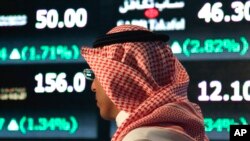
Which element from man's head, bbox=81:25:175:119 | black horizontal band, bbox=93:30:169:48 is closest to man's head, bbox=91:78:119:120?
man's head, bbox=81:25:175:119

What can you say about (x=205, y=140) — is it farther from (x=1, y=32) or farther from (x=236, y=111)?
(x=1, y=32)

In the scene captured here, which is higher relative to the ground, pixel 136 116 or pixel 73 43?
pixel 136 116

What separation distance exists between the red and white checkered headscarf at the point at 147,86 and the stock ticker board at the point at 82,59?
4.90ft

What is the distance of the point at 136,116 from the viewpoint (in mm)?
1324

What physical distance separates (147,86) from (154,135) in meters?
0.13

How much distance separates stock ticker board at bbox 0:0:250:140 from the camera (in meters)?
2.92

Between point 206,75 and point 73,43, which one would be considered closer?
point 206,75

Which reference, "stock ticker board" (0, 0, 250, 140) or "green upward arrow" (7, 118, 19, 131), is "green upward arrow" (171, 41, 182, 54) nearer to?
"stock ticker board" (0, 0, 250, 140)

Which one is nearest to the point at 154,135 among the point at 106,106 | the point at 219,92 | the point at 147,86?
the point at 147,86

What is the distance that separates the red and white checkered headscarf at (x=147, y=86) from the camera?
1312 mm

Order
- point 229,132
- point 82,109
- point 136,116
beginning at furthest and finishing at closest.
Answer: point 82,109 → point 229,132 → point 136,116

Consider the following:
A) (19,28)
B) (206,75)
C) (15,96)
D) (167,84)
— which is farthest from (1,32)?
(167,84)

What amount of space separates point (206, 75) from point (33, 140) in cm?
91

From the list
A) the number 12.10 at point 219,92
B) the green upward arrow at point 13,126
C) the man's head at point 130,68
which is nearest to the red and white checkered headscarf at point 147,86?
the man's head at point 130,68
